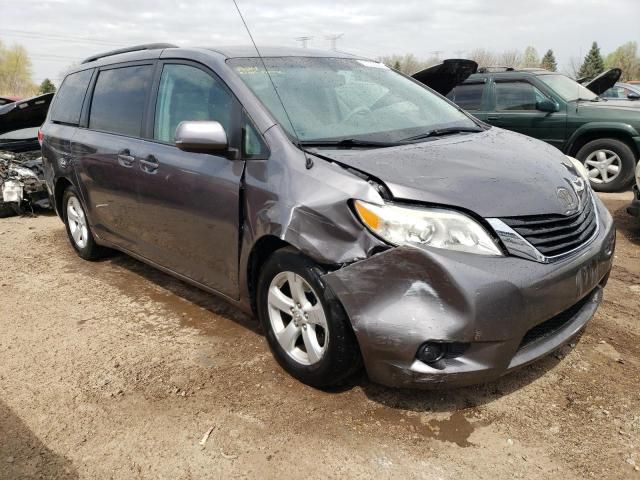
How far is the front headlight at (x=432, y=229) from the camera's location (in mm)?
2326

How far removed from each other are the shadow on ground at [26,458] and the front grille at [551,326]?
209cm

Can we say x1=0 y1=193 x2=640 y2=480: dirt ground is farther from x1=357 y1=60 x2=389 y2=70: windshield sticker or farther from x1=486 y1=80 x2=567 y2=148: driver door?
x1=486 y1=80 x2=567 y2=148: driver door

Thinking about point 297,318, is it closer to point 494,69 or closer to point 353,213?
point 353,213

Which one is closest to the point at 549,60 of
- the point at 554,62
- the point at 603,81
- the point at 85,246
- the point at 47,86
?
the point at 554,62

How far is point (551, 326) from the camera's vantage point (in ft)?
8.59

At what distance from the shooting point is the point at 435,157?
2.74m

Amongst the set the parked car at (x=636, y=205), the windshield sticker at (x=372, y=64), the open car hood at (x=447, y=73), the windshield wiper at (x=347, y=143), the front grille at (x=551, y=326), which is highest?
the windshield sticker at (x=372, y=64)

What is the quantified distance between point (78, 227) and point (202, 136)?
2.90m

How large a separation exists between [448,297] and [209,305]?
→ 2240mm

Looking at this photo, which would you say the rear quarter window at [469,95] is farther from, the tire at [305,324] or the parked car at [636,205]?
the tire at [305,324]

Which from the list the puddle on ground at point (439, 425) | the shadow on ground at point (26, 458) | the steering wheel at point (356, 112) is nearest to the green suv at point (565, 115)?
the steering wheel at point (356, 112)

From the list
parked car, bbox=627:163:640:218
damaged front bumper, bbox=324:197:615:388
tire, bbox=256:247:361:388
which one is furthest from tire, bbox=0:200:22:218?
parked car, bbox=627:163:640:218

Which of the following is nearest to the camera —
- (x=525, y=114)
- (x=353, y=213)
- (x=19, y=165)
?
(x=353, y=213)

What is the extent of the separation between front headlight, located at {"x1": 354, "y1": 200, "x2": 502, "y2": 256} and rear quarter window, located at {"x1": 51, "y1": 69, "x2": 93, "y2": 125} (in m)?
3.48
